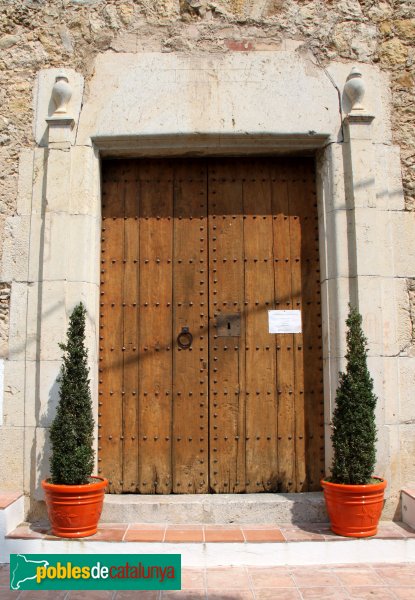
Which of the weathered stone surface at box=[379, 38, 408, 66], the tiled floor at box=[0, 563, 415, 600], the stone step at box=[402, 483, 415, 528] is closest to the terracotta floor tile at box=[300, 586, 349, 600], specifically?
the tiled floor at box=[0, 563, 415, 600]

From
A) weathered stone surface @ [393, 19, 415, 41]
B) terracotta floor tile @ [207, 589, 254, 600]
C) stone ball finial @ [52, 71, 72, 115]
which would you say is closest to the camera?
terracotta floor tile @ [207, 589, 254, 600]

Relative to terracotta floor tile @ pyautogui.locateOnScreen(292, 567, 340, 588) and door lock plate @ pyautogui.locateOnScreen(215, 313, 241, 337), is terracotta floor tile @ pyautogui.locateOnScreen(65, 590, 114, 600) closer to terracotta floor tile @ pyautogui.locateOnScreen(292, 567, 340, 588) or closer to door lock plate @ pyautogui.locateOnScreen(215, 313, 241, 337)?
terracotta floor tile @ pyautogui.locateOnScreen(292, 567, 340, 588)

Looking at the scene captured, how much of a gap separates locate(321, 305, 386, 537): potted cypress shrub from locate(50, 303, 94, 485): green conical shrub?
1636 millimetres

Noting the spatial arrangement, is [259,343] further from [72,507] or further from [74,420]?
[72,507]

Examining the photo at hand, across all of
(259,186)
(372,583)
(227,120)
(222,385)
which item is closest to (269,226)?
(259,186)

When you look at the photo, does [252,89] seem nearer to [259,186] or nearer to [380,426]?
[259,186]

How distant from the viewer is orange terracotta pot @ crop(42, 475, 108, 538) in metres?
3.56

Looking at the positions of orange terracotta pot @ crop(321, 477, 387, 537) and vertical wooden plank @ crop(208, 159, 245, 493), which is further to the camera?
vertical wooden plank @ crop(208, 159, 245, 493)

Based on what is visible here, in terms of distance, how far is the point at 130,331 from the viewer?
4402 mm

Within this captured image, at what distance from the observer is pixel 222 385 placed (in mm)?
4344

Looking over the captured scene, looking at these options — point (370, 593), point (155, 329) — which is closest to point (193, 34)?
point (155, 329)

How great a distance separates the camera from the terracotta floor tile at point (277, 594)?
302cm

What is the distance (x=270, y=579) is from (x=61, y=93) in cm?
371

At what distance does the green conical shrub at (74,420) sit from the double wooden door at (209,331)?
58 centimetres
